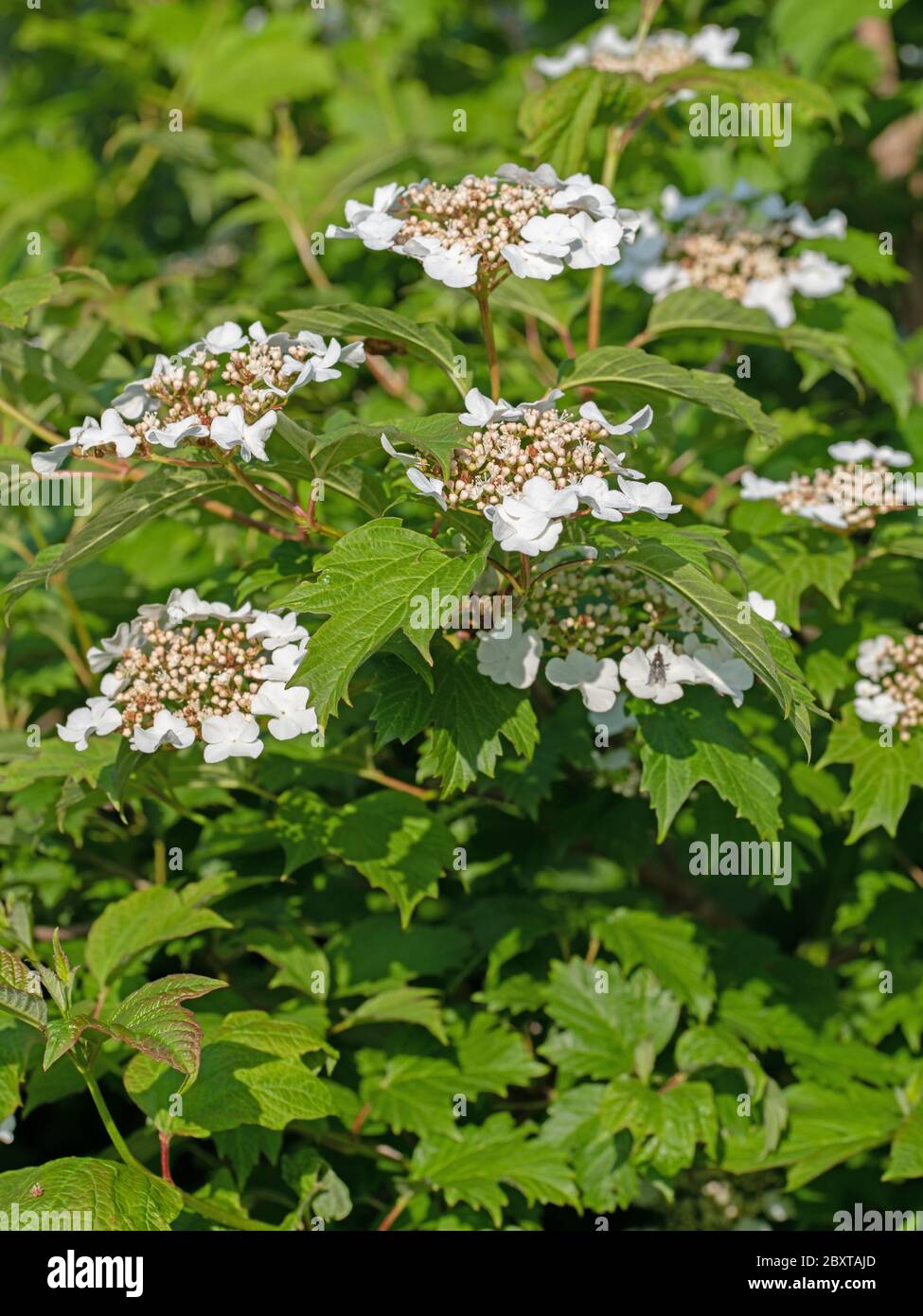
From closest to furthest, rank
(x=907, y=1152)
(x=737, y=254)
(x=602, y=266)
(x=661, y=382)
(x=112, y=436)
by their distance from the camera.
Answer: (x=112, y=436) < (x=661, y=382) < (x=907, y=1152) < (x=602, y=266) < (x=737, y=254)

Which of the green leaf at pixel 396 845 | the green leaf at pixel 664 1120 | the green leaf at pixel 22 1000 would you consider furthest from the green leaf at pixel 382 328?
the green leaf at pixel 664 1120

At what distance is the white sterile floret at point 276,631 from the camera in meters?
2.00

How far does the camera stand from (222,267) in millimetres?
5031

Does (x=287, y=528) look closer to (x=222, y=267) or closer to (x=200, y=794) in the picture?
(x=200, y=794)

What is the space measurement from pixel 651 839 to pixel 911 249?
2.37m

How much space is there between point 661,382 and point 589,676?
0.49 meters

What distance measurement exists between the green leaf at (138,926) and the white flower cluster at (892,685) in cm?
120

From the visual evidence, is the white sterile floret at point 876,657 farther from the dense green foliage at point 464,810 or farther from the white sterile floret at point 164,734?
the white sterile floret at point 164,734

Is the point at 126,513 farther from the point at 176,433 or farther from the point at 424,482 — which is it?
the point at 424,482

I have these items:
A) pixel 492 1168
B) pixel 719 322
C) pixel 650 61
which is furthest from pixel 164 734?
pixel 650 61

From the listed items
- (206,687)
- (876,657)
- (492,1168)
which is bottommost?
(492,1168)

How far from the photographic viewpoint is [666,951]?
2582 mm

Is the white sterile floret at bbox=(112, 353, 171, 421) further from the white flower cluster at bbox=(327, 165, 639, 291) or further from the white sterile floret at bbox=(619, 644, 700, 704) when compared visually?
the white sterile floret at bbox=(619, 644, 700, 704)
